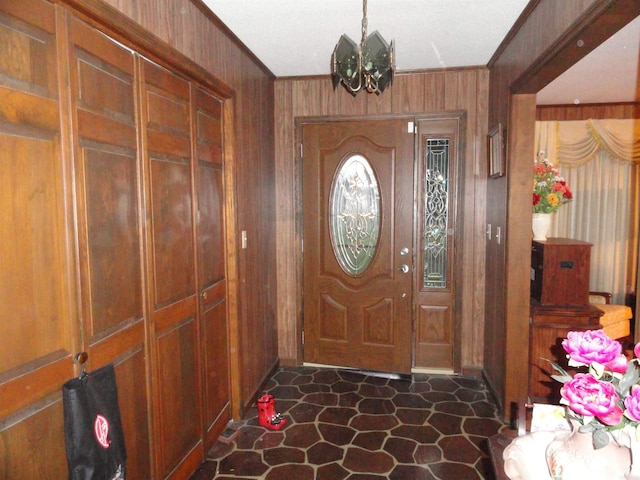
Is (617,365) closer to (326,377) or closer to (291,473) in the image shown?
(291,473)

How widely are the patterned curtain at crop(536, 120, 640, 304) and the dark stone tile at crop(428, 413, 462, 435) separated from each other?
3026 millimetres

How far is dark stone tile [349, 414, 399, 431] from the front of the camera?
3004 mm

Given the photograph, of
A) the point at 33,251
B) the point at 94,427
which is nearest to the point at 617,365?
the point at 94,427

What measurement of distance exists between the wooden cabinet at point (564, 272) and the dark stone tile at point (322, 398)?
174cm

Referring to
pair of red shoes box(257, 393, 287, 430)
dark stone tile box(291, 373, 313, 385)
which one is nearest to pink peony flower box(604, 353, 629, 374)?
pair of red shoes box(257, 393, 287, 430)

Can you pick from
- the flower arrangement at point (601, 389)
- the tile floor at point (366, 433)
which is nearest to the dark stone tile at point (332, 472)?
the tile floor at point (366, 433)

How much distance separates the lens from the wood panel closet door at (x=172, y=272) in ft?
6.79

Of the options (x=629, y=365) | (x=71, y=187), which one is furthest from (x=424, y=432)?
(x=71, y=187)

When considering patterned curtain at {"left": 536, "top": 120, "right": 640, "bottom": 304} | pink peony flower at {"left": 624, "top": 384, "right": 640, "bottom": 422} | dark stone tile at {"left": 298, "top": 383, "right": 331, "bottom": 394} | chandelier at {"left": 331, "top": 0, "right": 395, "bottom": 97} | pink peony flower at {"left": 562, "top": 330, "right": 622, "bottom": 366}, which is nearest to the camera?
pink peony flower at {"left": 624, "top": 384, "right": 640, "bottom": 422}

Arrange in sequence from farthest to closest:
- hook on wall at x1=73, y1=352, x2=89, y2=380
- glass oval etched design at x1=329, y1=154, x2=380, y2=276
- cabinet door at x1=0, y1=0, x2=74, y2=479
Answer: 1. glass oval etched design at x1=329, y1=154, x2=380, y2=276
2. hook on wall at x1=73, y1=352, x2=89, y2=380
3. cabinet door at x1=0, y1=0, x2=74, y2=479

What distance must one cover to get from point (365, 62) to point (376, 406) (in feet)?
8.27

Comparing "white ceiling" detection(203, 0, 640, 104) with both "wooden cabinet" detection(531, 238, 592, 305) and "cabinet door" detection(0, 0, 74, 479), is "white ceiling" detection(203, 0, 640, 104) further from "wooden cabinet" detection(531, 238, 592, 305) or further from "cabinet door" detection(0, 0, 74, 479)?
"wooden cabinet" detection(531, 238, 592, 305)

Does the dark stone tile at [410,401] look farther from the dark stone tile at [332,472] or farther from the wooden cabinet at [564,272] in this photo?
the wooden cabinet at [564,272]

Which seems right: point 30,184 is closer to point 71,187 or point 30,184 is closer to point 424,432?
point 71,187
